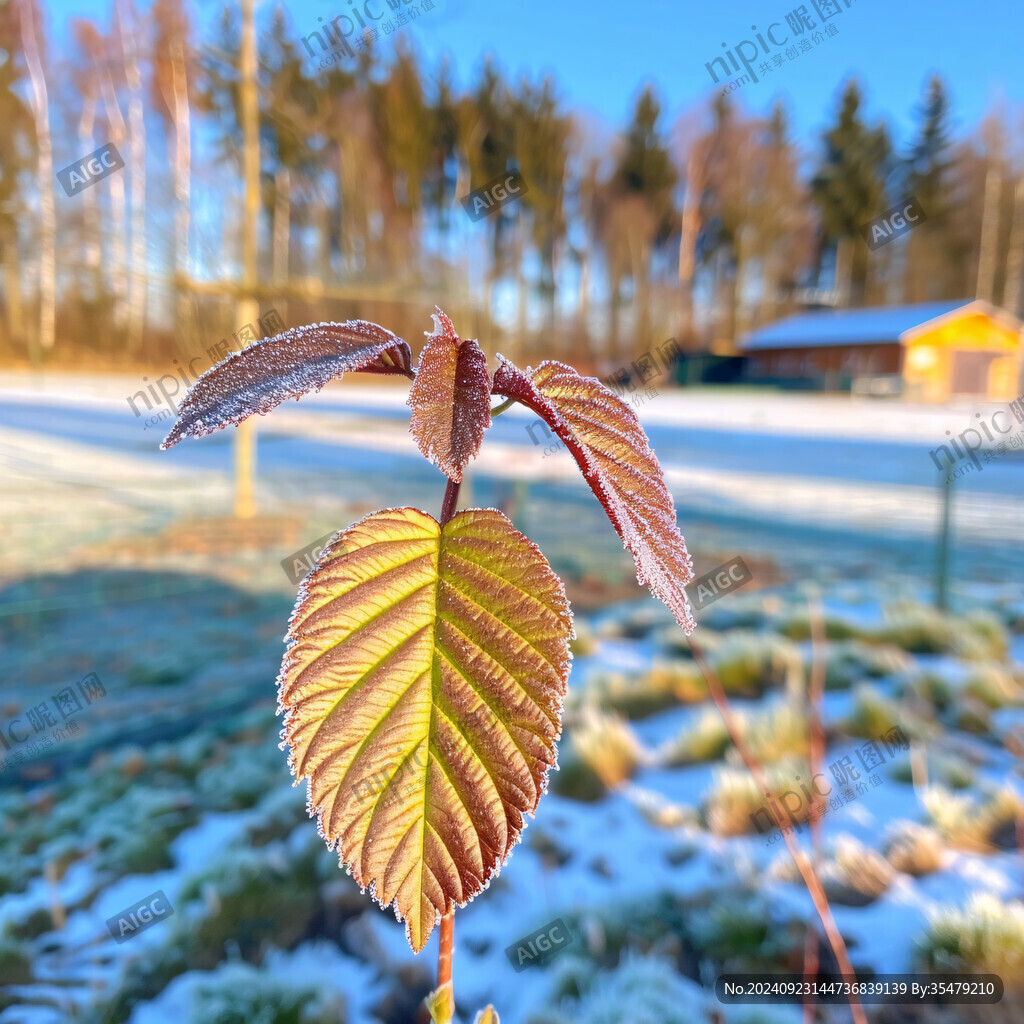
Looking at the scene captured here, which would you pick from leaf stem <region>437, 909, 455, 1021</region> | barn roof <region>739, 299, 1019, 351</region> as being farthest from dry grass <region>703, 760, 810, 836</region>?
barn roof <region>739, 299, 1019, 351</region>

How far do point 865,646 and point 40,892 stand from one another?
3.02 meters

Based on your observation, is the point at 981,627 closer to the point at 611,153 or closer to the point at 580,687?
the point at 580,687

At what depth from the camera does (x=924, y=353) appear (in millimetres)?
20438

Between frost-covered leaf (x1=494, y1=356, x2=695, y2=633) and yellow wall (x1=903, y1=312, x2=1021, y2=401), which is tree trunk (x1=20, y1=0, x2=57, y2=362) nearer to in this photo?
frost-covered leaf (x1=494, y1=356, x2=695, y2=633)

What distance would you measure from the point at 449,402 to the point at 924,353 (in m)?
24.0

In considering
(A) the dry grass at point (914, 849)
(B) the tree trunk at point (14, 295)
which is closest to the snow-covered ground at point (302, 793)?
(A) the dry grass at point (914, 849)

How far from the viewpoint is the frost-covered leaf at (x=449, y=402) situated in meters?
0.26

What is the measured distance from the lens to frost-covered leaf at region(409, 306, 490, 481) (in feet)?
0.86

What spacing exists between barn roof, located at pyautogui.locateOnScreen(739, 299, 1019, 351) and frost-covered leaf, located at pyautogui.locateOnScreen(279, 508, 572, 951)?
23009 millimetres

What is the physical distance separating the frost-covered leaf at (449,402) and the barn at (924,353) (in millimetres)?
22674

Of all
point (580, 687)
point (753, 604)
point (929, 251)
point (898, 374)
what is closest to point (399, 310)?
point (753, 604)

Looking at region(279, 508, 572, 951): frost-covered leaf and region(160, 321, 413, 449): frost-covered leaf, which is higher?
region(160, 321, 413, 449): frost-covered leaf

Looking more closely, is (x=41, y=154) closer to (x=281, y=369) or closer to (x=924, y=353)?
(x=281, y=369)

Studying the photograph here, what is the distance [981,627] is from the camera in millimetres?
3168
